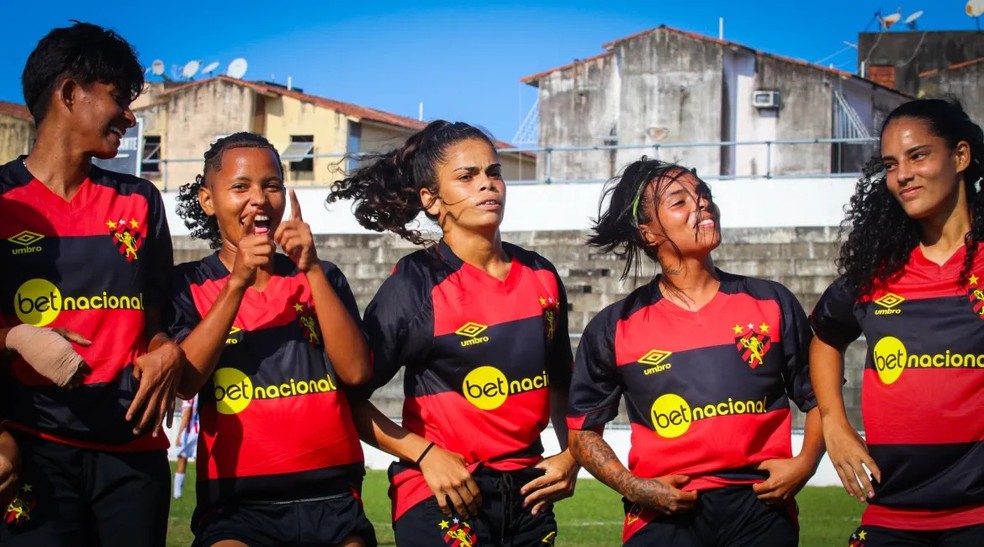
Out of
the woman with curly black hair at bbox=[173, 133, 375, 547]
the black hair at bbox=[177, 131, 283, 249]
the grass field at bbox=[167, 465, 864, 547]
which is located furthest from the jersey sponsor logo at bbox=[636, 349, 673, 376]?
the grass field at bbox=[167, 465, 864, 547]

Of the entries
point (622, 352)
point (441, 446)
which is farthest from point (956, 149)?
point (441, 446)

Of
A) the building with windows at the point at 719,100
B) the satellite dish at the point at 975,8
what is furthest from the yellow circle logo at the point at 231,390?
the satellite dish at the point at 975,8

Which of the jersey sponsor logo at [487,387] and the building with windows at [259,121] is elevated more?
the building with windows at [259,121]

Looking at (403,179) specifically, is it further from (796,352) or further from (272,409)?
(796,352)

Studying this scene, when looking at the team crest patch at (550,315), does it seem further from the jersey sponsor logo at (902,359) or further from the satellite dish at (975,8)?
the satellite dish at (975,8)

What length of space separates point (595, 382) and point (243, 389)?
1.33 m

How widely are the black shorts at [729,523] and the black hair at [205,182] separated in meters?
2.02

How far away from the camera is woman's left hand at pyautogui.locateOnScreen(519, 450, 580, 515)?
447cm

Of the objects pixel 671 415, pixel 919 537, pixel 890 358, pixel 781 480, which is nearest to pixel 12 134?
pixel 671 415

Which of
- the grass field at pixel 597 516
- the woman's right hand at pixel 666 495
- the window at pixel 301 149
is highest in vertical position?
the window at pixel 301 149

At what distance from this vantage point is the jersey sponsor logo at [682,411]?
14.1 feet

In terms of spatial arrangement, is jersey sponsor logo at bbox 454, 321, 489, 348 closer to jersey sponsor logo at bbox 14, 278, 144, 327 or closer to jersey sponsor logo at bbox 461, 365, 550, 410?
jersey sponsor logo at bbox 461, 365, 550, 410

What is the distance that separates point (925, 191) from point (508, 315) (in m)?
1.60

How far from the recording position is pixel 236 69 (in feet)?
128
